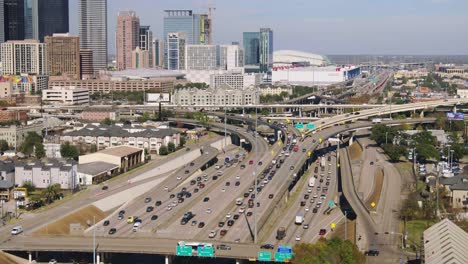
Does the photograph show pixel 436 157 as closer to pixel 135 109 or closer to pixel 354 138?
pixel 354 138

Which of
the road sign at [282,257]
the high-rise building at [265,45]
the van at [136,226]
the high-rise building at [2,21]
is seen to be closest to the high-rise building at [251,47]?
the high-rise building at [265,45]

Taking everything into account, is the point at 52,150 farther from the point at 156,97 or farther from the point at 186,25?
the point at 186,25

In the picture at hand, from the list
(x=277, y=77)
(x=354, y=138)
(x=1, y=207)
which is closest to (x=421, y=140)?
(x=354, y=138)

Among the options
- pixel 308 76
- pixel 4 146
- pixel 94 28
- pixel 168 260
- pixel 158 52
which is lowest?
pixel 168 260

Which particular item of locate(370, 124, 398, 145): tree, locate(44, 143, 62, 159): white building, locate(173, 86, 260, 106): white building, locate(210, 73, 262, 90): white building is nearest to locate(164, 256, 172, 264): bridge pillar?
locate(44, 143, 62, 159): white building

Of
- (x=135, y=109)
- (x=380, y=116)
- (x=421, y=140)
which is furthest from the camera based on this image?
(x=135, y=109)

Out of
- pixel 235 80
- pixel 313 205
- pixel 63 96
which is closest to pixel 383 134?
pixel 313 205

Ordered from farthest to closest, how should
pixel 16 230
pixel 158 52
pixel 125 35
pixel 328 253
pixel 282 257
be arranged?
pixel 158 52, pixel 125 35, pixel 16 230, pixel 282 257, pixel 328 253
